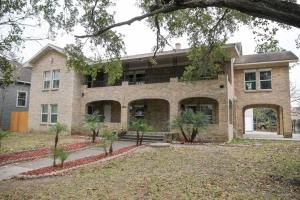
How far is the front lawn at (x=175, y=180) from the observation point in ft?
21.4

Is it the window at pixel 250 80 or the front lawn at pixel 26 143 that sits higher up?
the window at pixel 250 80

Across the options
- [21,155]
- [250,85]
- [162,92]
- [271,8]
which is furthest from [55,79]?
[271,8]

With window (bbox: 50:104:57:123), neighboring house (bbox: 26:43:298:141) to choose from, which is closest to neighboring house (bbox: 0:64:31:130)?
neighboring house (bbox: 26:43:298:141)

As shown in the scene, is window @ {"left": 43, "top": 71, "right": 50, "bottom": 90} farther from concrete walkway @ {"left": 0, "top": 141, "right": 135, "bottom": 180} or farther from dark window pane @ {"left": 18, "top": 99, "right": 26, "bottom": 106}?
concrete walkway @ {"left": 0, "top": 141, "right": 135, "bottom": 180}

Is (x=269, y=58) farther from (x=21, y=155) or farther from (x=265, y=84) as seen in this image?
(x=21, y=155)

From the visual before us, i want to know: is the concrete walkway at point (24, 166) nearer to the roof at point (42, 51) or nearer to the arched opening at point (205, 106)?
the arched opening at point (205, 106)

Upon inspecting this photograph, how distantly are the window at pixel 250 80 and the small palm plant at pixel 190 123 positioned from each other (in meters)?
8.17

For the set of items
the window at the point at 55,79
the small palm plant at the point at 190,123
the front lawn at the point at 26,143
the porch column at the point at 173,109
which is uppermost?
the window at the point at 55,79

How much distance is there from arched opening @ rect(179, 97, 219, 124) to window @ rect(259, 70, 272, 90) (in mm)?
5385

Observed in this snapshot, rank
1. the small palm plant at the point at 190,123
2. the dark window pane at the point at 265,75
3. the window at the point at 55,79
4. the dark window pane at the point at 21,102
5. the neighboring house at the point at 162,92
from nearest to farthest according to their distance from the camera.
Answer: the small palm plant at the point at 190,123 < the neighboring house at the point at 162,92 < the dark window pane at the point at 265,75 < the window at the point at 55,79 < the dark window pane at the point at 21,102

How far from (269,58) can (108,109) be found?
50.0 ft

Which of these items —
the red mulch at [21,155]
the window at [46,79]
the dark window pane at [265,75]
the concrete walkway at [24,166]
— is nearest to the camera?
the concrete walkway at [24,166]

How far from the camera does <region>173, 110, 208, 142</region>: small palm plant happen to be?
1692cm

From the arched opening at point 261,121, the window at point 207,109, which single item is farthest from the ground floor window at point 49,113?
the arched opening at point 261,121
